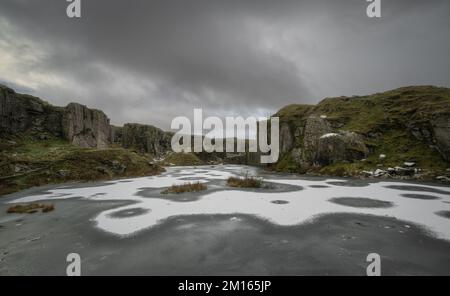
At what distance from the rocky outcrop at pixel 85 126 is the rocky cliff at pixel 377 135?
5207cm

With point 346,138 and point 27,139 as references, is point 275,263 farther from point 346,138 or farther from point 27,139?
point 27,139

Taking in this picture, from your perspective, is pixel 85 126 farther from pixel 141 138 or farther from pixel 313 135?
pixel 141 138

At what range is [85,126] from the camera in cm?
5675

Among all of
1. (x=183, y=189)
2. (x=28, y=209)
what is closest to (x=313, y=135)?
(x=183, y=189)

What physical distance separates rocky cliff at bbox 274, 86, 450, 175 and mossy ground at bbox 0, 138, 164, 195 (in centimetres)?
3060

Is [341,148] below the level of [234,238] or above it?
above

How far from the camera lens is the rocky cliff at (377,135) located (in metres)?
27.1

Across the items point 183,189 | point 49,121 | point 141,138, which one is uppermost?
point 49,121

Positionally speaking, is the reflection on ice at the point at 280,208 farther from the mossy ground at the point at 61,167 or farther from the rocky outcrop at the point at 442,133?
the rocky outcrop at the point at 442,133

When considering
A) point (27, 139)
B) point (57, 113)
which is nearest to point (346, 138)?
point (27, 139)

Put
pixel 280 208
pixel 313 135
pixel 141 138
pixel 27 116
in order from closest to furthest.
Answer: pixel 280 208, pixel 313 135, pixel 27 116, pixel 141 138

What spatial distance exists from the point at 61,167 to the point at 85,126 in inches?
1424

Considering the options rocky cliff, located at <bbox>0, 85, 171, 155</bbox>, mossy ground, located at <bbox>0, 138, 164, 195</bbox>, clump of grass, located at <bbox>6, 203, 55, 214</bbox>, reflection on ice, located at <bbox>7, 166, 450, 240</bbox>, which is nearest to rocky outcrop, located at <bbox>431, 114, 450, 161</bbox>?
reflection on ice, located at <bbox>7, 166, 450, 240</bbox>

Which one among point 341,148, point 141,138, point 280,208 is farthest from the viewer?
point 141,138
